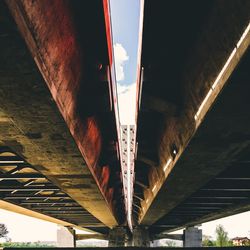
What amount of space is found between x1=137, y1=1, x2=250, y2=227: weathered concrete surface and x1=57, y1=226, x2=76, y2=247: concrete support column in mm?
40913

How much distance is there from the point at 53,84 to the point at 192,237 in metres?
45.8

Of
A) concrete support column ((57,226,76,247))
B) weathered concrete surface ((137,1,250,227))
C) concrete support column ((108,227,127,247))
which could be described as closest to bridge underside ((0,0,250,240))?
weathered concrete surface ((137,1,250,227))

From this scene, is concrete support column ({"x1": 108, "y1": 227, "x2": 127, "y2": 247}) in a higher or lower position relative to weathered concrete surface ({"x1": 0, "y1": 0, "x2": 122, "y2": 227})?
lower

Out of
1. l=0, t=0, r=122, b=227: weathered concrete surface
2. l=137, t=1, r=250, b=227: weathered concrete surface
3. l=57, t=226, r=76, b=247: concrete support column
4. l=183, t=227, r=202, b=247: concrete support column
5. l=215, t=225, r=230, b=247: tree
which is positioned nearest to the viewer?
l=0, t=0, r=122, b=227: weathered concrete surface

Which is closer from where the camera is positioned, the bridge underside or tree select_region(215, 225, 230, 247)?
the bridge underside

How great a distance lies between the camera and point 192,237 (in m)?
47.0

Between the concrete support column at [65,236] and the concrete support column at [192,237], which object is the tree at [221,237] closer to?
the concrete support column at [192,237]

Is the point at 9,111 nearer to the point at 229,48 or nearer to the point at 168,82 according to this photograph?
the point at 168,82

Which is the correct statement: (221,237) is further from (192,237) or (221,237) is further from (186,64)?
(186,64)

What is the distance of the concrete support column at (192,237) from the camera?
46.3 meters

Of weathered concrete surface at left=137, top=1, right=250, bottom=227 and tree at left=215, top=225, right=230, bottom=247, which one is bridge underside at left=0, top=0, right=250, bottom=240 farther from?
tree at left=215, top=225, right=230, bottom=247

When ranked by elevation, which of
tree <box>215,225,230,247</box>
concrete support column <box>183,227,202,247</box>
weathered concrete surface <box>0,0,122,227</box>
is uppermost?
weathered concrete surface <box>0,0,122,227</box>

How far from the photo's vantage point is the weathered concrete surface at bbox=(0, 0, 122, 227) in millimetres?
4449

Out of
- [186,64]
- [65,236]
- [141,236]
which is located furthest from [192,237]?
[186,64]
